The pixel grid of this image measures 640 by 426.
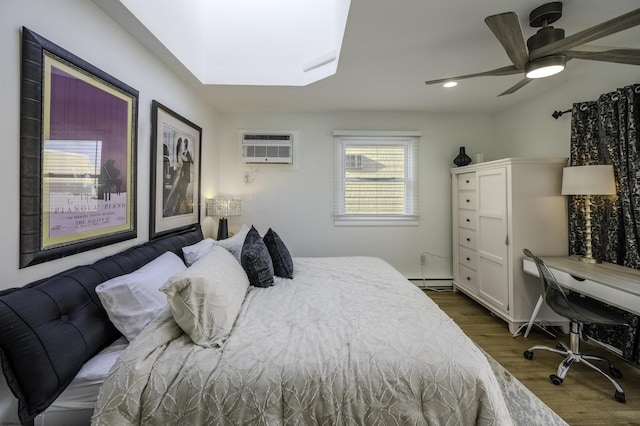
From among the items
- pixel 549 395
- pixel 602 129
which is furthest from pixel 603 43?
pixel 549 395

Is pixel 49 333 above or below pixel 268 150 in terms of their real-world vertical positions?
below

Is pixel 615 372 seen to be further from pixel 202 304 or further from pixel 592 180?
pixel 202 304

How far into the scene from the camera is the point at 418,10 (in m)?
1.64

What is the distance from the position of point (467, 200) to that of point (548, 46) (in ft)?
6.78

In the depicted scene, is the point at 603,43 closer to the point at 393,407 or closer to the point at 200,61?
the point at 393,407

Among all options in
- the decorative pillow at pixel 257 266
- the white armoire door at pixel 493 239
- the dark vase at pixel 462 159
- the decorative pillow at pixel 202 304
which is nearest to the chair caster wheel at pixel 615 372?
the white armoire door at pixel 493 239

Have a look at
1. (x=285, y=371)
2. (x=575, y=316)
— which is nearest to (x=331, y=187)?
(x=575, y=316)

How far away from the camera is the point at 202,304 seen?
4.19 feet

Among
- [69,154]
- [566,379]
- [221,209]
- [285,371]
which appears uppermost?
[69,154]

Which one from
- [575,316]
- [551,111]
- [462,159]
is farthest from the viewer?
[462,159]

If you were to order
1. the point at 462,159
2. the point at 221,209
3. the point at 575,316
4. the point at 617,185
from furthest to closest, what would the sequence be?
the point at 462,159 < the point at 221,209 < the point at 617,185 < the point at 575,316

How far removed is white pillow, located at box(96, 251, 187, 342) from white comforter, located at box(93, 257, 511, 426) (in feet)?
0.46

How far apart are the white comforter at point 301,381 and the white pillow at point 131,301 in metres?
0.14

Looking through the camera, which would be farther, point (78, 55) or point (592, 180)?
point (592, 180)
